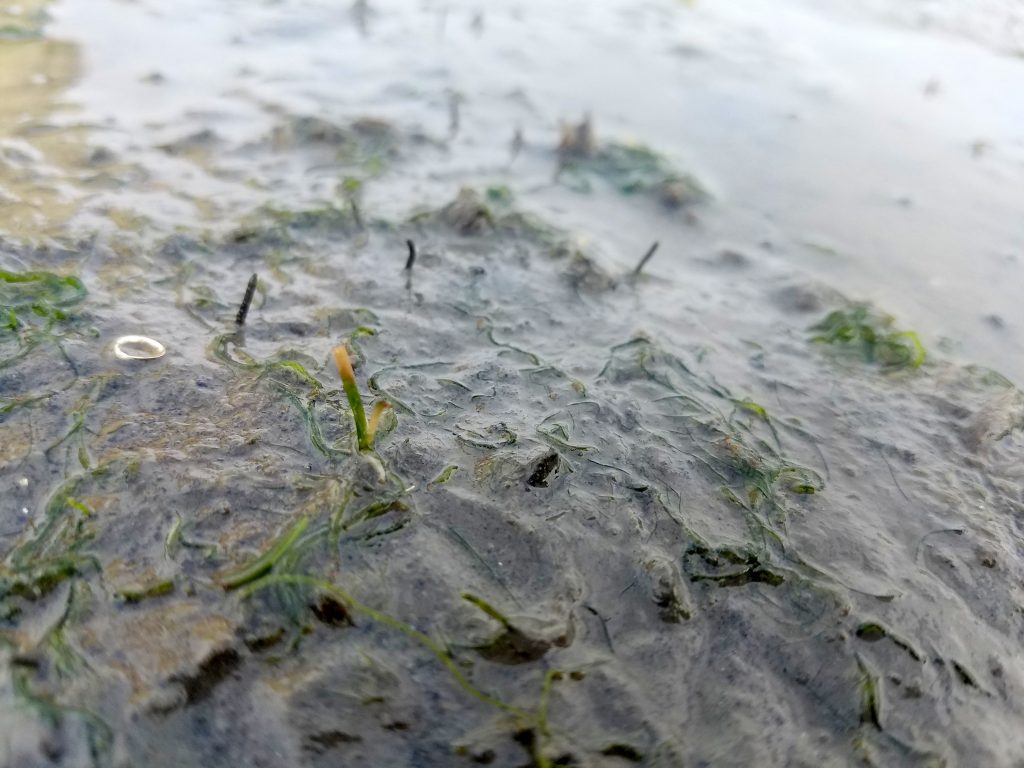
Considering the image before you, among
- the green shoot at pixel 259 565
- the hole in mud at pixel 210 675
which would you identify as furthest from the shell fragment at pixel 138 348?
the hole in mud at pixel 210 675

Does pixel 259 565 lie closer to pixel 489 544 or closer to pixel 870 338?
pixel 489 544

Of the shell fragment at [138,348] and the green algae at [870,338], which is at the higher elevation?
the green algae at [870,338]

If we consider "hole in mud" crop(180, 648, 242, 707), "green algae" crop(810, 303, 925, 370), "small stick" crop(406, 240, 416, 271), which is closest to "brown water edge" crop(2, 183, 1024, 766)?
"hole in mud" crop(180, 648, 242, 707)

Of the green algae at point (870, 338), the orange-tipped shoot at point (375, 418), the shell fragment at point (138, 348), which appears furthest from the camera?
the green algae at point (870, 338)

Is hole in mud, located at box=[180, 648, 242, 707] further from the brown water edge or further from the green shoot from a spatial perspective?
the green shoot

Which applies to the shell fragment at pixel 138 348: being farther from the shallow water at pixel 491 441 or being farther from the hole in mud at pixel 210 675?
the hole in mud at pixel 210 675

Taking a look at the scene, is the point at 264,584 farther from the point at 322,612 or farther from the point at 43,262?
the point at 43,262
